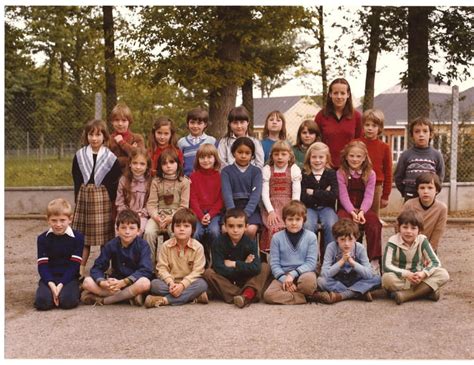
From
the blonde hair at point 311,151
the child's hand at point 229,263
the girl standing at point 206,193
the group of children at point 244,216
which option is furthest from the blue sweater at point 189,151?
the child's hand at point 229,263

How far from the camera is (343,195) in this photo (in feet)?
20.1

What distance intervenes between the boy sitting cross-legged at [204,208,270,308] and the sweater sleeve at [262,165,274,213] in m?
0.49

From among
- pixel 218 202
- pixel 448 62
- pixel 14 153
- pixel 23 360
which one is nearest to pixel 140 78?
pixel 14 153

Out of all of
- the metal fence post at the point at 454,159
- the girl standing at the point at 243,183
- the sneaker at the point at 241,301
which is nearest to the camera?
the sneaker at the point at 241,301

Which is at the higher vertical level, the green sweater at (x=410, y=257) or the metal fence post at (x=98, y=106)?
the metal fence post at (x=98, y=106)

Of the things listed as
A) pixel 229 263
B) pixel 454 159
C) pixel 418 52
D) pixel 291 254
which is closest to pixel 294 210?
pixel 291 254

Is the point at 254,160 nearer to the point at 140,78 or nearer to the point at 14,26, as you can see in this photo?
the point at 140,78

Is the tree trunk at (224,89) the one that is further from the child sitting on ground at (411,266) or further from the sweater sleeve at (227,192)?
the child sitting on ground at (411,266)

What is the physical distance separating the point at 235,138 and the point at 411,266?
2.07 metres

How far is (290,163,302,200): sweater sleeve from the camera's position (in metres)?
6.13

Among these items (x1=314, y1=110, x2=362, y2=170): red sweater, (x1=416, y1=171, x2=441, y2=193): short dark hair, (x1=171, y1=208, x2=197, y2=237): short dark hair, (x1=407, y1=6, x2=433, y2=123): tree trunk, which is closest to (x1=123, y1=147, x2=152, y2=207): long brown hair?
(x1=171, y1=208, x2=197, y2=237): short dark hair

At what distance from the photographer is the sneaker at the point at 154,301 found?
528 centimetres

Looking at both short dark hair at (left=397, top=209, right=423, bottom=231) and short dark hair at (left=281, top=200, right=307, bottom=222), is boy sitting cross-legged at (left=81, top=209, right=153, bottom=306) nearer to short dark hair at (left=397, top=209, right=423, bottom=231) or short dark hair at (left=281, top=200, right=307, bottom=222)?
short dark hair at (left=281, top=200, right=307, bottom=222)

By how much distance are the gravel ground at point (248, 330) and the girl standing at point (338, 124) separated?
5.54 ft
